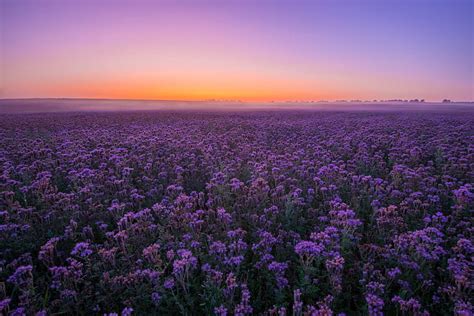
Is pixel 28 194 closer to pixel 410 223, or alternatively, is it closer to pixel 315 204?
pixel 315 204

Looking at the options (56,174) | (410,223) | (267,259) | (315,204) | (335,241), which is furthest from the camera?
(56,174)

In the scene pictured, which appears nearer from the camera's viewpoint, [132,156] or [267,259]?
[267,259]

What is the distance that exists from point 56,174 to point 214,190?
433cm

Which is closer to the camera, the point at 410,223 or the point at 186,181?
the point at 410,223

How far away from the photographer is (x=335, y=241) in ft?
11.6

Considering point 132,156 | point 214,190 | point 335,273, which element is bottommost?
point 335,273

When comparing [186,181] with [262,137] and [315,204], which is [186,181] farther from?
[262,137]

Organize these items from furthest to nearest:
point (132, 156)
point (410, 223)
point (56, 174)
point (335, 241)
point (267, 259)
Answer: point (132, 156), point (56, 174), point (410, 223), point (335, 241), point (267, 259)

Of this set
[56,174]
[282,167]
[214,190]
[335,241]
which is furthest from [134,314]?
[56,174]

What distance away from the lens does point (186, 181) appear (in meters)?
6.77

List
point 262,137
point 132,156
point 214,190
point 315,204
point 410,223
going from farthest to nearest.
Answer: point 262,137, point 132,156, point 214,190, point 315,204, point 410,223

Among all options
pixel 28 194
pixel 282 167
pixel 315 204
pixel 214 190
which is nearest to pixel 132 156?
pixel 28 194

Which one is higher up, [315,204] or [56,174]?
[56,174]

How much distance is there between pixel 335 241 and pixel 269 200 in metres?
2.08
